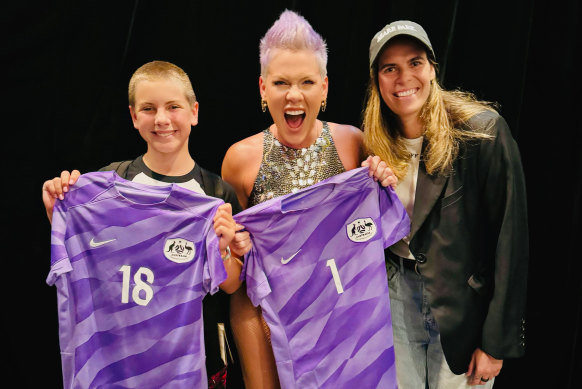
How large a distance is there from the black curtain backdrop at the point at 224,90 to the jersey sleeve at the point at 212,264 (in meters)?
0.97

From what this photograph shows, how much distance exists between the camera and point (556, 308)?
2.64 meters

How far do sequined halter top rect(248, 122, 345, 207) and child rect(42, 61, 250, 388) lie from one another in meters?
0.14

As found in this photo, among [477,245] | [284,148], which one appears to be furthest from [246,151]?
[477,245]

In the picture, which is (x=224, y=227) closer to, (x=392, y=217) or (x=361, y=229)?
(x=361, y=229)

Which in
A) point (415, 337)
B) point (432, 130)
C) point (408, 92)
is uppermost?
point (408, 92)

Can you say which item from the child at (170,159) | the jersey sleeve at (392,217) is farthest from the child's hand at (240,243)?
the jersey sleeve at (392,217)

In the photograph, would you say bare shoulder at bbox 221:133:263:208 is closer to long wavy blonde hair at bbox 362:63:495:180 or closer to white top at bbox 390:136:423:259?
long wavy blonde hair at bbox 362:63:495:180

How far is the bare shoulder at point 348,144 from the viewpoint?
80.0 inches

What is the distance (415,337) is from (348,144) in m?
0.84

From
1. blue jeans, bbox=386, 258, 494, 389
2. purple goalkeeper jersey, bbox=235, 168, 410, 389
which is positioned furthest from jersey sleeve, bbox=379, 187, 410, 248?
→ blue jeans, bbox=386, 258, 494, 389

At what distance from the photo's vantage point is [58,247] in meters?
1.70

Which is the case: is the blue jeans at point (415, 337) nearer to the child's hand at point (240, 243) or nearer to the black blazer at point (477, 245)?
the black blazer at point (477, 245)

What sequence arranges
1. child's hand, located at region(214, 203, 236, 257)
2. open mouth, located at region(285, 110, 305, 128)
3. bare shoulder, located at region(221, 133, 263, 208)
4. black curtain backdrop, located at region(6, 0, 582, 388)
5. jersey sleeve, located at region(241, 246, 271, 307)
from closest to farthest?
child's hand, located at region(214, 203, 236, 257) < jersey sleeve, located at region(241, 246, 271, 307) < open mouth, located at region(285, 110, 305, 128) < bare shoulder, located at region(221, 133, 263, 208) < black curtain backdrop, located at region(6, 0, 582, 388)

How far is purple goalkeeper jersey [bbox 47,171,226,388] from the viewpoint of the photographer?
67.6 inches
